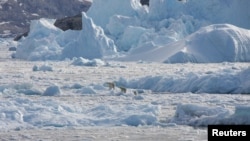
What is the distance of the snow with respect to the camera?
826 centimetres

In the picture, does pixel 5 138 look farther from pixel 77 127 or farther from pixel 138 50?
→ pixel 138 50

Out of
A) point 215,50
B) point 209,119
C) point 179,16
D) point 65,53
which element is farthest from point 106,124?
point 179,16

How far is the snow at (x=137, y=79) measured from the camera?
27.1 ft

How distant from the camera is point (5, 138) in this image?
739 cm

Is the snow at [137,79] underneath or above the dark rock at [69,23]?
underneath

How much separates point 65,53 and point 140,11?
553 centimetres

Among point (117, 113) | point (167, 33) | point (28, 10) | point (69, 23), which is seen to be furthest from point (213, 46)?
point (28, 10)

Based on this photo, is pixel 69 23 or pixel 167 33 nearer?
pixel 167 33

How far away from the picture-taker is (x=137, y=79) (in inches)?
597

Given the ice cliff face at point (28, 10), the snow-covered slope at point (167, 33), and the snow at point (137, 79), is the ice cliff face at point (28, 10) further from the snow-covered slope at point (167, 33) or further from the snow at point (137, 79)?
the snow at point (137, 79)

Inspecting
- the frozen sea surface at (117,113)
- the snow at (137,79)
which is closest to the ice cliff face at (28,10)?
the snow at (137,79)
